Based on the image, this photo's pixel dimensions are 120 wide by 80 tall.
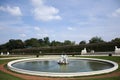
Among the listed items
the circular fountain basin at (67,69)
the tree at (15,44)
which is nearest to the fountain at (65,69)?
the circular fountain basin at (67,69)

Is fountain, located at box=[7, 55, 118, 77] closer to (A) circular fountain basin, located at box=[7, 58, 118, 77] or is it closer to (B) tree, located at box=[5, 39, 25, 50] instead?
(A) circular fountain basin, located at box=[7, 58, 118, 77]

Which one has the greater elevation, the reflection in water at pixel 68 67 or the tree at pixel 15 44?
the tree at pixel 15 44

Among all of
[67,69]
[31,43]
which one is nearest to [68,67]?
[67,69]

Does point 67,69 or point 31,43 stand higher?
point 31,43

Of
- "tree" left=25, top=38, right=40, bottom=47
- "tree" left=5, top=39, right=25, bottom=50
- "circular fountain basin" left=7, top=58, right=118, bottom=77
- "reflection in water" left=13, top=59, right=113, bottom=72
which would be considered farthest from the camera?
"tree" left=5, top=39, right=25, bottom=50

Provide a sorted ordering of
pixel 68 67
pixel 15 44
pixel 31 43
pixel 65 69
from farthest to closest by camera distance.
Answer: pixel 15 44, pixel 31 43, pixel 68 67, pixel 65 69

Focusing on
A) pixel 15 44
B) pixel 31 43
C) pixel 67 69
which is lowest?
pixel 67 69

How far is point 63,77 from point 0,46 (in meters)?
98.2

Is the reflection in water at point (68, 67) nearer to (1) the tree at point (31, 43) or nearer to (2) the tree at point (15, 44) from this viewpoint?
(1) the tree at point (31, 43)

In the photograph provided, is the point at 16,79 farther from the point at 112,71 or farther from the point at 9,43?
the point at 9,43

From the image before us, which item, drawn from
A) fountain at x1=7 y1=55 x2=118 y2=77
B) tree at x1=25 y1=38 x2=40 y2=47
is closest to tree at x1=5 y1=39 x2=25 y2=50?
tree at x1=25 y1=38 x2=40 y2=47

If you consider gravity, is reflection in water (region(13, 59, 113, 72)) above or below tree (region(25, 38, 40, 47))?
below

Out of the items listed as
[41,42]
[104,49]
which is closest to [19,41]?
[41,42]

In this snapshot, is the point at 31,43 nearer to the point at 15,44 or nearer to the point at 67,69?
the point at 15,44
